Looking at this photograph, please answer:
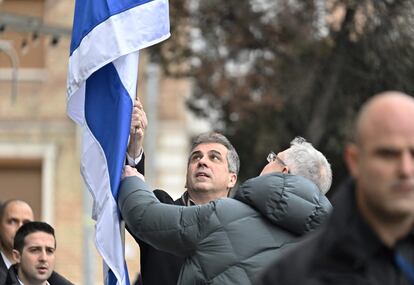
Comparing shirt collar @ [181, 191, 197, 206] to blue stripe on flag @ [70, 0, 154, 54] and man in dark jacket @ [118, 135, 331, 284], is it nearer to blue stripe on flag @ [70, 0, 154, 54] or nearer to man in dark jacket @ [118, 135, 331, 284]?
man in dark jacket @ [118, 135, 331, 284]

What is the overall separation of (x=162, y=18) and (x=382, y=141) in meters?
3.86

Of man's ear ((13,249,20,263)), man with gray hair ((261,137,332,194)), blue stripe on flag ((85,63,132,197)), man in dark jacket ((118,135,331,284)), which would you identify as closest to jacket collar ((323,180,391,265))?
man in dark jacket ((118,135,331,284))

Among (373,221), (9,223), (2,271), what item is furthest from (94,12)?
(373,221)

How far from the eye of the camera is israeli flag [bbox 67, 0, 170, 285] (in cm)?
778

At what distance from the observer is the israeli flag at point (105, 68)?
7.78m

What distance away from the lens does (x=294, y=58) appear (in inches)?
752

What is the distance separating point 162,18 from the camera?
8.02 meters

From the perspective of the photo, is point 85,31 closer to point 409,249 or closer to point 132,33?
point 132,33

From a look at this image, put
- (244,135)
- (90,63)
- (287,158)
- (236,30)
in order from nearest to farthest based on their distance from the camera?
(287,158) < (90,63) < (236,30) < (244,135)

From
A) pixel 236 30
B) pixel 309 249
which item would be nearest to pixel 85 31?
pixel 309 249

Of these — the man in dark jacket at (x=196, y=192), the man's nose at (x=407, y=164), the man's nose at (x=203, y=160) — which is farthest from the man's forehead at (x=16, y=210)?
the man's nose at (x=407, y=164)

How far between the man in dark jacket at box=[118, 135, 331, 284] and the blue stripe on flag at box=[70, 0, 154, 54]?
175 centimetres

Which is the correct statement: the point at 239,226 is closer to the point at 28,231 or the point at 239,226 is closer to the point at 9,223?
the point at 28,231

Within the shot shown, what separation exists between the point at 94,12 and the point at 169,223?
195cm
